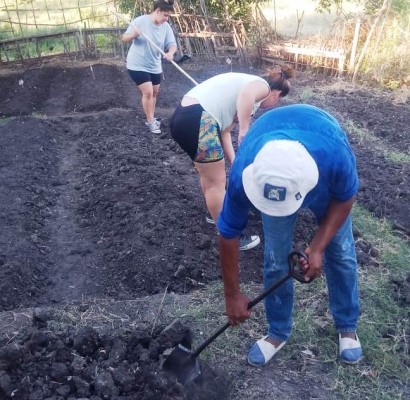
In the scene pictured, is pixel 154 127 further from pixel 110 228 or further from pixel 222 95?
pixel 222 95

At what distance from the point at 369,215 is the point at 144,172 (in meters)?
2.22

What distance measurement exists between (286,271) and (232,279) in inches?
13.7

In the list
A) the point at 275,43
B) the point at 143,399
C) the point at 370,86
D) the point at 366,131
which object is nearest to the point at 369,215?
the point at 366,131

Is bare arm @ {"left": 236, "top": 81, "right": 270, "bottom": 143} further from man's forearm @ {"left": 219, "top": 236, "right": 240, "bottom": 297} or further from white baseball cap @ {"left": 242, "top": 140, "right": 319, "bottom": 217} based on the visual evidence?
white baseball cap @ {"left": 242, "top": 140, "right": 319, "bottom": 217}

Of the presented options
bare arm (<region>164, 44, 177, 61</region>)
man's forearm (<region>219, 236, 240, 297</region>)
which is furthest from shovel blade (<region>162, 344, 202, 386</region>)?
bare arm (<region>164, 44, 177, 61</region>)

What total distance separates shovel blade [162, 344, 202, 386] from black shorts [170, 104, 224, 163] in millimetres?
1367

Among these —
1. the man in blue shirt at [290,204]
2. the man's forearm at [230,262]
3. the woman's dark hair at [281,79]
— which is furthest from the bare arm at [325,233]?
the woman's dark hair at [281,79]

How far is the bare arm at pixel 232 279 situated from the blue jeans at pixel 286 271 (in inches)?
9.5

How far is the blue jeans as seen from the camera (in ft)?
7.95

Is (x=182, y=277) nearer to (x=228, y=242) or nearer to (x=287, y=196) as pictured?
(x=228, y=242)

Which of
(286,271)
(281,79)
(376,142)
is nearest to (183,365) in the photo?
(286,271)

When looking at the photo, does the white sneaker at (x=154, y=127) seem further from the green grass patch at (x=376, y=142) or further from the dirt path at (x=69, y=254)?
the green grass patch at (x=376, y=142)

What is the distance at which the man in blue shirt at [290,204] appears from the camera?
1.89 meters

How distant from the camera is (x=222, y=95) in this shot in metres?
3.46
